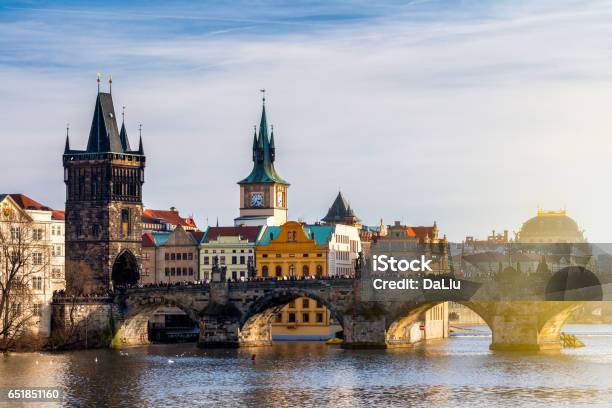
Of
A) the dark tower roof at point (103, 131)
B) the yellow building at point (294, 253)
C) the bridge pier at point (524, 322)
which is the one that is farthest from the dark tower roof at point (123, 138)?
the bridge pier at point (524, 322)

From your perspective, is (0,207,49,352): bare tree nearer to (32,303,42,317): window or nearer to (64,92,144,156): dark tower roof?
(32,303,42,317): window

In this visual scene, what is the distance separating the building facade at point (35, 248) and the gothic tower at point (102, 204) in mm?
15701

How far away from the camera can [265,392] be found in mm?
115188

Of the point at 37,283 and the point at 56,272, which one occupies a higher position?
the point at 56,272

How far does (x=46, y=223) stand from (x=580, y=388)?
61300mm

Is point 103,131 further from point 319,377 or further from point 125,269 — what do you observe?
point 319,377

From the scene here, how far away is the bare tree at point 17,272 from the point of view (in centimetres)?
14550

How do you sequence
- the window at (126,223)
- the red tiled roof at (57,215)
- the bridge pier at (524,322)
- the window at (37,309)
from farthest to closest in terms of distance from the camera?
the red tiled roof at (57,215)
the window at (126,223)
the window at (37,309)
the bridge pier at (524,322)

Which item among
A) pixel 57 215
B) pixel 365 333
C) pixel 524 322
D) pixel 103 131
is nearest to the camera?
pixel 524 322

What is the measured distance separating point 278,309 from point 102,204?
29.2m

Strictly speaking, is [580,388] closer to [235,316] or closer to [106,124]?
[235,316]

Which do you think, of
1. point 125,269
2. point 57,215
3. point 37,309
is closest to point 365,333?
point 37,309

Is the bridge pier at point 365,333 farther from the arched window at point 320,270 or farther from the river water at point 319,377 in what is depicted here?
the arched window at point 320,270

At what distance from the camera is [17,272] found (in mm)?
152375
